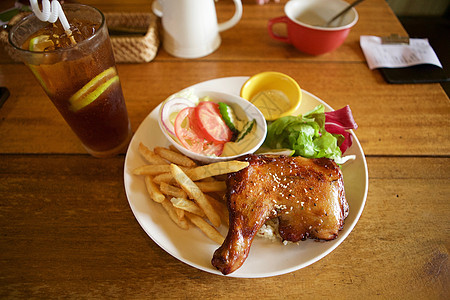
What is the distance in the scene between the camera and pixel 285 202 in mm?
1329

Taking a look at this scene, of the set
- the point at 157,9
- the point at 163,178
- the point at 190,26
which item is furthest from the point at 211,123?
the point at 157,9

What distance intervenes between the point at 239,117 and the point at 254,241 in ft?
2.40

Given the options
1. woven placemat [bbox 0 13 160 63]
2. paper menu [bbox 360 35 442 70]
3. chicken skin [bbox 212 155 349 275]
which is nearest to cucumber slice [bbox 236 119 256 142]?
chicken skin [bbox 212 155 349 275]

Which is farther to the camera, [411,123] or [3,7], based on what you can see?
[3,7]

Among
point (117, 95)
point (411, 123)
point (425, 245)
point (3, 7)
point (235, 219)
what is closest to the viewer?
point (235, 219)

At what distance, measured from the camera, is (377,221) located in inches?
59.6

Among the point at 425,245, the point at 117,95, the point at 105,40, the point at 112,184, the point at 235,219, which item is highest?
the point at 105,40

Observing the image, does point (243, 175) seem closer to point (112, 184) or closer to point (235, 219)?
point (235, 219)

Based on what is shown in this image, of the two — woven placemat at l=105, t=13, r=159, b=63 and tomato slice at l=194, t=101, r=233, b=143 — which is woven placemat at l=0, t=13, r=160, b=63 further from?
tomato slice at l=194, t=101, r=233, b=143

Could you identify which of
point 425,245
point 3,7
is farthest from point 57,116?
point 425,245

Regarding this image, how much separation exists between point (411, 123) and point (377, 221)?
0.85 m

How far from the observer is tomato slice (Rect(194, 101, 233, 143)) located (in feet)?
5.25

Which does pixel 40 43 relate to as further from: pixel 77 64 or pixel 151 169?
pixel 151 169

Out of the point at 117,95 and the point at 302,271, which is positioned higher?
the point at 117,95
